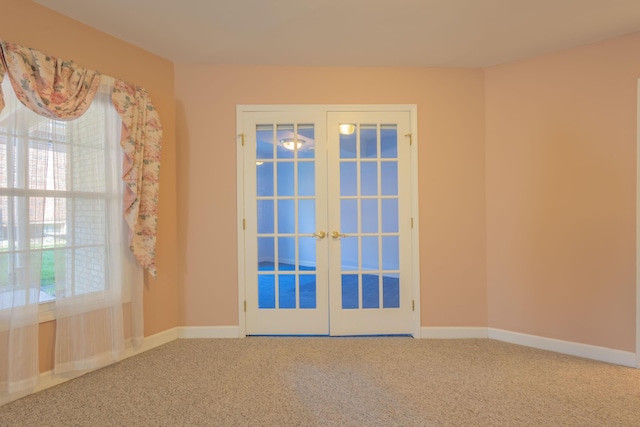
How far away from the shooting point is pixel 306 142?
2.98 meters

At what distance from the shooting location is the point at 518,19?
7.34ft

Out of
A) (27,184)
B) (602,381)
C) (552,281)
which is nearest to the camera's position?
(27,184)

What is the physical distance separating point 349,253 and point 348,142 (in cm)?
101

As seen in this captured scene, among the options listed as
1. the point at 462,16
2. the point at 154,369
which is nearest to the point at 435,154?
the point at 462,16

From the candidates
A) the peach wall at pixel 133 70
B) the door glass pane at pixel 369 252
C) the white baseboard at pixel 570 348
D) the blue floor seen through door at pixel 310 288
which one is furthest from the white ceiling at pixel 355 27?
the white baseboard at pixel 570 348

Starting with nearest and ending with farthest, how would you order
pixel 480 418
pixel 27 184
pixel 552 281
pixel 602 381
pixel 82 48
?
pixel 480 418 → pixel 27 184 → pixel 602 381 → pixel 82 48 → pixel 552 281

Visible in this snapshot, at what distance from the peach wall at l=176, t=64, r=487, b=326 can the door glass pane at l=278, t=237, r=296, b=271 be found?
0.40 metres

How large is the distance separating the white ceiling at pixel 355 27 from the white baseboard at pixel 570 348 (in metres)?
2.34

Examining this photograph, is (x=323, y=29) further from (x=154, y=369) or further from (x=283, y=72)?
(x=154, y=369)

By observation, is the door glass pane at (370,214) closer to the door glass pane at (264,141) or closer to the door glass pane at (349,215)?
the door glass pane at (349,215)

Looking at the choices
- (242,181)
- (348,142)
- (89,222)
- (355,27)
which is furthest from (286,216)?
(355,27)

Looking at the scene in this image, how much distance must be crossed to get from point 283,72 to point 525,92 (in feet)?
6.84

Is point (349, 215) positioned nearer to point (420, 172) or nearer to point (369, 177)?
point (369, 177)

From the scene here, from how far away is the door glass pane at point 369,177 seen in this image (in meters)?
2.97
